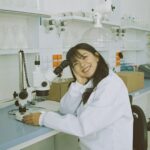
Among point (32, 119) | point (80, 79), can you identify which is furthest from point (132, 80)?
point (32, 119)

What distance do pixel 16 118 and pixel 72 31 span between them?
1.47 meters

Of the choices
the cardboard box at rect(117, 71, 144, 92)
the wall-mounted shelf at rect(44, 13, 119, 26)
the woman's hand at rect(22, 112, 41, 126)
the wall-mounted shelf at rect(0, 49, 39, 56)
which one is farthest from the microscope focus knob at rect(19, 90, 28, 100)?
the cardboard box at rect(117, 71, 144, 92)

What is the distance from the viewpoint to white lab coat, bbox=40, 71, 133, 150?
126cm

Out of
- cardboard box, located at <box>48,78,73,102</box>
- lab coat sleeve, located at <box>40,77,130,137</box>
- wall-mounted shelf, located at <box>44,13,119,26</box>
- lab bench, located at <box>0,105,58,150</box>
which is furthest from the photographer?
wall-mounted shelf, located at <box>44,13,119,26</box>

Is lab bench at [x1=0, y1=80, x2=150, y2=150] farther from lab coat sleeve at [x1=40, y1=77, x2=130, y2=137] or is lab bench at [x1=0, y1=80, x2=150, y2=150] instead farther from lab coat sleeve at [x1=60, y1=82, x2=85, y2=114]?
lab coat sleeve at [x1=60, y1=82, x2=85, y2=114]

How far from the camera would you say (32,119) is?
1.38 meters

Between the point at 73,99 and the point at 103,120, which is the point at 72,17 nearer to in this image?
the point at 73,99

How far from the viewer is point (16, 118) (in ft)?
4.85

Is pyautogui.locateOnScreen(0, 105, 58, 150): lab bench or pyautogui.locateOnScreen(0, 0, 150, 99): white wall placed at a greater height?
pyautogui.locateOnScreen(0, 0, 150, 99): white wall

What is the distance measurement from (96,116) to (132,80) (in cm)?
130

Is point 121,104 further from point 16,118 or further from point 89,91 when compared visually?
point 16,118

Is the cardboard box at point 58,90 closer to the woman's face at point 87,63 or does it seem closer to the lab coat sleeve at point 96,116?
the woman's face at point 87,63

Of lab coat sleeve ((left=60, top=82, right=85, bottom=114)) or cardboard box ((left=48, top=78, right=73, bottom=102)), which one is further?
cardboard box ((left=48, top=78, right=73, bottom=102))

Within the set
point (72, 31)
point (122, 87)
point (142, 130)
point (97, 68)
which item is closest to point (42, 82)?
point (97, 68)
